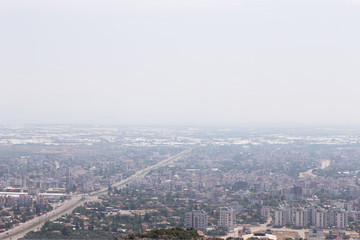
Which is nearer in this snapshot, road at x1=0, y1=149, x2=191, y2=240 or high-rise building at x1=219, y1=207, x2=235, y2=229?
road at x1=0, y1=149, x2=191, y2=240

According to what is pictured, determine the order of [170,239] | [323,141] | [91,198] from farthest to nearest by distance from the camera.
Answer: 1. [323,141]
2. [91,198]
3. [170,239]

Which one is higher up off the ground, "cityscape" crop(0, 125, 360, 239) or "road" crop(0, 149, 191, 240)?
"cityscape" crop(0, 125, 360, 239)

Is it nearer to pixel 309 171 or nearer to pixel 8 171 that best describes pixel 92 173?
pixel 8 171

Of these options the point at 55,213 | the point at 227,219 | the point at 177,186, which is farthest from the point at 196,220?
the point at 177,186

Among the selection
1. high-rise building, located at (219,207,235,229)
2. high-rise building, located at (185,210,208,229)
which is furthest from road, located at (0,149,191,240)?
high-rise building, located at (219,207,235,229)

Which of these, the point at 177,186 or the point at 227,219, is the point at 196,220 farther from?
the point at 177,186

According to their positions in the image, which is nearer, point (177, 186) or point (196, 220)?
point (196, 220)

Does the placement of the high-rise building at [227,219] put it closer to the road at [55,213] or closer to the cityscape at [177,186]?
the cityscape at [177,186]

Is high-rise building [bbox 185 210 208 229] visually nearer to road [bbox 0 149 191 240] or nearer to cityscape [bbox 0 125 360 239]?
cityscape [bbox 0 125 360 239]

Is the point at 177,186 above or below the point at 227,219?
below

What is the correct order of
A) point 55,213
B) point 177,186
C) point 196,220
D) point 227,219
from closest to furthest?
point 196,220, point 227,219, point 55,213, point 177,186

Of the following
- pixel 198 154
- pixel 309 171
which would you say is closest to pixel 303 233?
pixel 309 171
